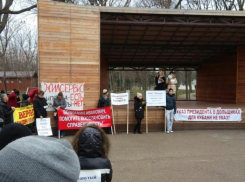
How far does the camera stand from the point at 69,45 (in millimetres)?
8984

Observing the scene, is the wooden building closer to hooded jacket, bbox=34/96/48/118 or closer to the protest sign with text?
hooded jacket, bbox=34/96/48/118

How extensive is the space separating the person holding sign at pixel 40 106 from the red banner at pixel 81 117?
57 centimetres

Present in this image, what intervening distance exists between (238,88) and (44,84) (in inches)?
517

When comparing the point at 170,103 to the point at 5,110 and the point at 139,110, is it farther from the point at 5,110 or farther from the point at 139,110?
the point at 5,110

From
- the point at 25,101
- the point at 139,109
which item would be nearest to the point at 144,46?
the point at 139,109

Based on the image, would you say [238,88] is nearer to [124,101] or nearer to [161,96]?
[161,96]

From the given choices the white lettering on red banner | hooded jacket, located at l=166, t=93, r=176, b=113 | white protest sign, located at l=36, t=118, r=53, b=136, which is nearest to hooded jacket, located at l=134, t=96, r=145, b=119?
hooded jacket, located at l=166, t=93, r=176, b=113

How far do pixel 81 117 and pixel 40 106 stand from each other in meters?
1.56

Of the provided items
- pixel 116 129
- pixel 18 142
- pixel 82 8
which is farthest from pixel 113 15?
pixel 18 142

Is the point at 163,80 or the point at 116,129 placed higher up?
the point at 163,80

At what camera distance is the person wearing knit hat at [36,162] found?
0.67 m

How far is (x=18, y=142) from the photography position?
76 cm

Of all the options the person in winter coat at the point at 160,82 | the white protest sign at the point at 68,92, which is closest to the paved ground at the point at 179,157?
the white protest sign at the point at 68,92

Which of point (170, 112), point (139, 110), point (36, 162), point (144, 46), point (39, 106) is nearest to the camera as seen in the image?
point (36, 162)
